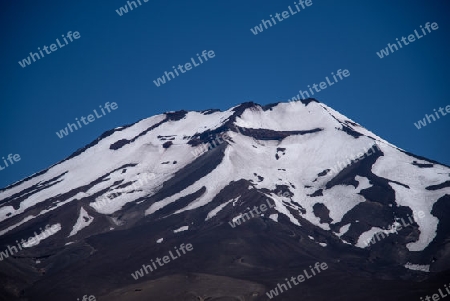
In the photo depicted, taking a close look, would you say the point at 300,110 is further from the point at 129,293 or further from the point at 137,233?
the point at 129,293

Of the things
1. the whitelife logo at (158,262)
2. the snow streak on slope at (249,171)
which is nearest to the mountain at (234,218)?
the whitelife logo at (158,262)

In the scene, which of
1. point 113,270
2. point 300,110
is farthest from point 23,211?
point 300,110

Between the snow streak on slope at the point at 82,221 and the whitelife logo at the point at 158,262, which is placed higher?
the snow streak on slope at the point at 82,221

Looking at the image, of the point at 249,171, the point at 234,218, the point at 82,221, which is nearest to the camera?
the point at 234,218

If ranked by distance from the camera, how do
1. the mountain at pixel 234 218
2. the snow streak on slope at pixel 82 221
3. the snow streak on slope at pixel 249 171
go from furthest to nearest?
the snow streak on slope at pixel 249 171
the snow streak on slope at pixel 82 221
the mountain at pixel 234 218

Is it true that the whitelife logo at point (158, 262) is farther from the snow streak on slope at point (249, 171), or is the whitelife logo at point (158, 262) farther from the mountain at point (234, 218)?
the snow streak on slope at point (249, 171)

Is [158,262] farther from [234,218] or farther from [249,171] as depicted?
[249,171]

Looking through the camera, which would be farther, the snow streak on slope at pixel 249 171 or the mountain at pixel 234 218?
the snow streak on slope at pixel 249 171

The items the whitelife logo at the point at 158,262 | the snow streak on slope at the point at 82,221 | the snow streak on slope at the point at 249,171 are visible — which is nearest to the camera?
the whitelife logo at the point at 158,262

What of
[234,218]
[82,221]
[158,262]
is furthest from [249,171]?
[158,262]
